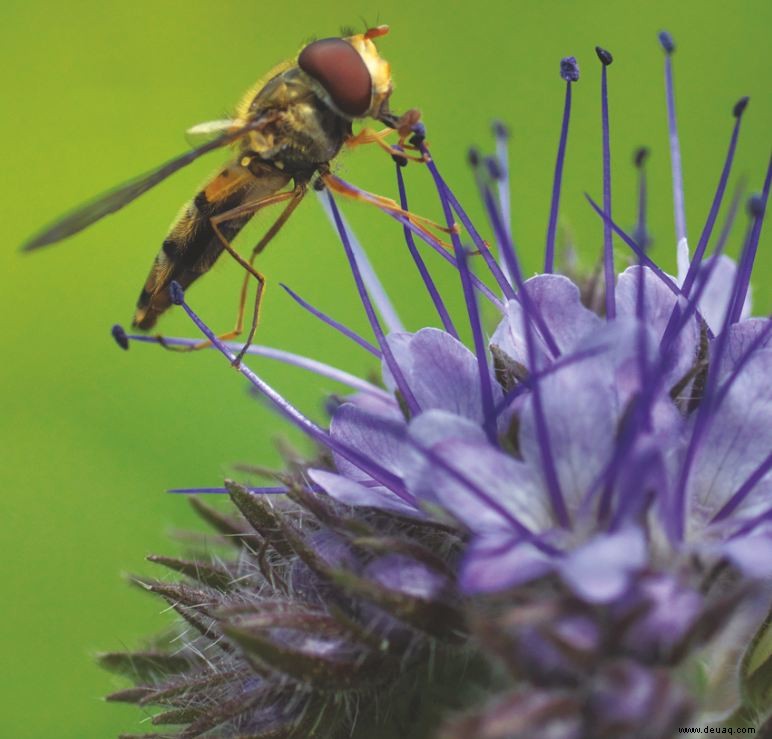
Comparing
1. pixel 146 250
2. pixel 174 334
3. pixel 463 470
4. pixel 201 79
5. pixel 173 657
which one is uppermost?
pixel 201 79

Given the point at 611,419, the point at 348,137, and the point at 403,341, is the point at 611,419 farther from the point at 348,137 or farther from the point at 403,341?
the point at 348,137

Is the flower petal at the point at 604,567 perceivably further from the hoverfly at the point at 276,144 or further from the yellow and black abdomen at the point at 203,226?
the yellow and black abdomen at the point at 203,226

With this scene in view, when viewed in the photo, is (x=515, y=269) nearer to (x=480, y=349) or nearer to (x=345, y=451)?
(x=480, y=349)

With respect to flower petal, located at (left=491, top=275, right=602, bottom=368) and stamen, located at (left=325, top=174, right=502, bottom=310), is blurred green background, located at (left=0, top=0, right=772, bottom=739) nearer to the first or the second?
stamen, located at (left=325, top=174, right=502, bottom=310)

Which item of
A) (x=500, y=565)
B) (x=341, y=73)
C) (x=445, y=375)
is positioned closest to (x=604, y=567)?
(x=500, y=565)

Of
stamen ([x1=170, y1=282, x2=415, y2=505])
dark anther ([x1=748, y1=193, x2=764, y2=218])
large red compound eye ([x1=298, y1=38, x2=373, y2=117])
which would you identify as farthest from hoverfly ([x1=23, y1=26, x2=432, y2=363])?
dark anther ([x1=748, y1=193, x2=764, y2=218])

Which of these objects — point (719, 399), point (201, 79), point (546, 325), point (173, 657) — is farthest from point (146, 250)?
point (719, 399)
